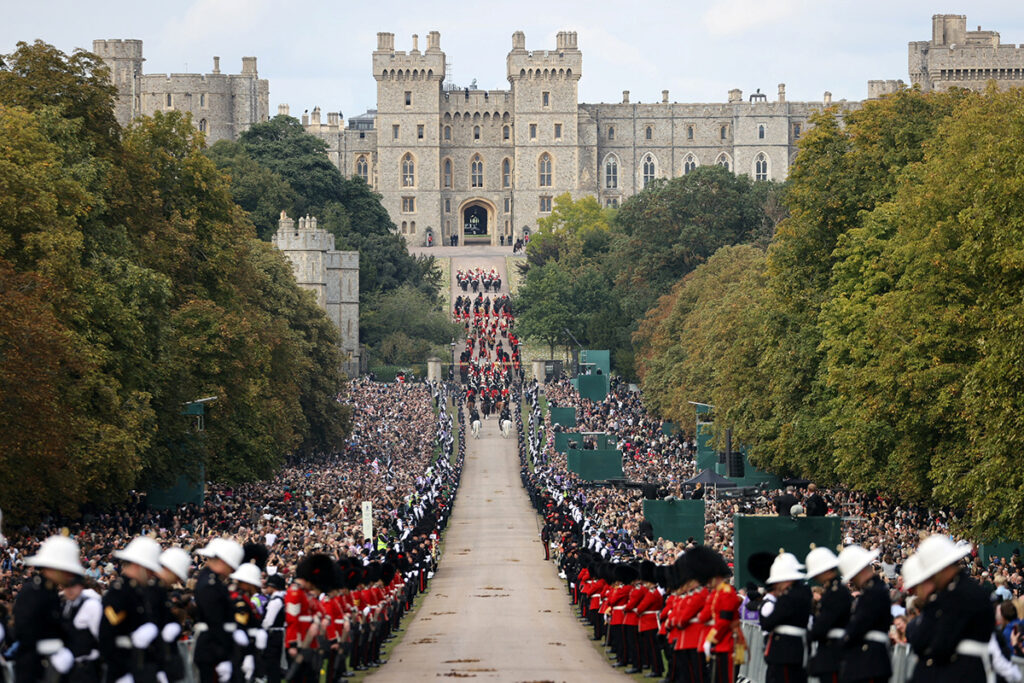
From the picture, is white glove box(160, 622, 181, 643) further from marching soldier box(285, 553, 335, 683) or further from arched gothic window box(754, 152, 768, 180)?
arched gothic window box(754, 152, 768, 180)

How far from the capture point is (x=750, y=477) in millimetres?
47875

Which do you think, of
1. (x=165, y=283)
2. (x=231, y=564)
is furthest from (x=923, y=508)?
(x=231, y=564)

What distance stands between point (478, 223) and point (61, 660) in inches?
5364

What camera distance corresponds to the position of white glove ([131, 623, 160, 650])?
42.1 feet

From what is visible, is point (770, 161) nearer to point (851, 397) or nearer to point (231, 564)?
point (851, 397)

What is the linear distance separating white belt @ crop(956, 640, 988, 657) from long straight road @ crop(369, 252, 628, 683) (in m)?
9.46

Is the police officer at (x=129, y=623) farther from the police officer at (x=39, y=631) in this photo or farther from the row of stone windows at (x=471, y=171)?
the row of stone windows at (x=471, y=171)

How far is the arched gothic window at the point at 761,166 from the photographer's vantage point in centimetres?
14725

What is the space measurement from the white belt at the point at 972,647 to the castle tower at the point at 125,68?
140m

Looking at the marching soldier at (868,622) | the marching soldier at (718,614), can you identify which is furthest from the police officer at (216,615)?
the marching soldier at (868,622)

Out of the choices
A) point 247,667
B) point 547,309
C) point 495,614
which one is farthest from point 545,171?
point 247,667

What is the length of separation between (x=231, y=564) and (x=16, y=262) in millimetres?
21910

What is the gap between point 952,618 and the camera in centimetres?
1115

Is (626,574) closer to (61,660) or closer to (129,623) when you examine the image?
(129,623)
